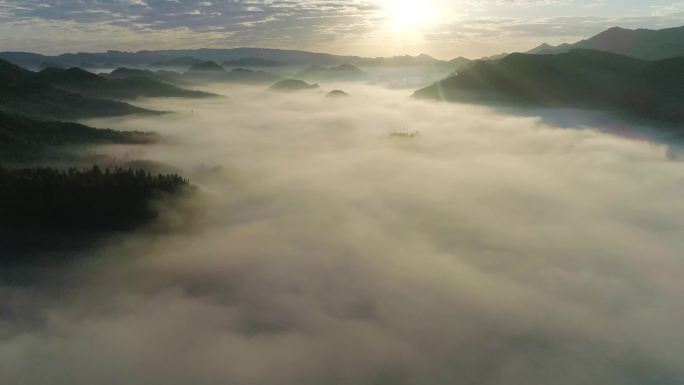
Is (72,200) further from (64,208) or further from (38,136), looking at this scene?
(38,136)

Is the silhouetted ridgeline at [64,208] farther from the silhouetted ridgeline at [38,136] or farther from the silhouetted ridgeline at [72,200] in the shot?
the silhouetted ridgeline at [38,136]

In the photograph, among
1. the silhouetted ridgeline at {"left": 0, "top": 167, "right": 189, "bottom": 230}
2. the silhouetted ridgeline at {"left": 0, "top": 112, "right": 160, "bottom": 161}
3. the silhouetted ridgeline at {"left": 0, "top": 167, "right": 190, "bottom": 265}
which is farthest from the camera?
the silhouetted ridgeline at {"left": 0, "top": 112, "right": 160, "bottom": 161}

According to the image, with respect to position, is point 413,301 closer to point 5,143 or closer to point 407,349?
point 407,349

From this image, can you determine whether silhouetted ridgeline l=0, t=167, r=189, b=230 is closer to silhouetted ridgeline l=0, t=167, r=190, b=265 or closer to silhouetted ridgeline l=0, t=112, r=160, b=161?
silhouetted ridgeline l=0, t=167, r=190, b=265

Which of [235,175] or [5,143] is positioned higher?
[5,143]

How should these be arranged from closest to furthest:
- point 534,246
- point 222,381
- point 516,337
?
point 222,381, point 516,337, point 534,246

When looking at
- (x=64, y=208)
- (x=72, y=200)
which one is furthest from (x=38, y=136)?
(x=64, y=208)

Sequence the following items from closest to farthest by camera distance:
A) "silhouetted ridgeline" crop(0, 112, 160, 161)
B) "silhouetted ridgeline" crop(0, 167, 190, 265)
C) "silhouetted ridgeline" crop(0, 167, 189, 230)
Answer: "silhouetted ridgeline" crop(0, 167, 190, 265)
"silhouetted ridgeline" crop(0, 167, 189, 230)
"silhouetted ridgeline" crop(0, 112, 160, 161)

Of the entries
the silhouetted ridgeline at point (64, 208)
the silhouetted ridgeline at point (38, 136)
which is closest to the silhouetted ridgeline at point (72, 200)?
the silhouetted ridgeline at point (64, 208)

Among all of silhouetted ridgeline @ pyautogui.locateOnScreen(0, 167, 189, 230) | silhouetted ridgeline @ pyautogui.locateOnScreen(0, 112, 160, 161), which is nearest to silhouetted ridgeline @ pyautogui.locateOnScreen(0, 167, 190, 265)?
silhouetted ridgeline @ pyautogui.locateOnScreen(0, 167, 189, 230)

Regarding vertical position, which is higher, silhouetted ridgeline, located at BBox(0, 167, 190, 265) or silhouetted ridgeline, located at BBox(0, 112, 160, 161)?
silhouetted ridgeline, located at BBox(0, 112, 160, 161)

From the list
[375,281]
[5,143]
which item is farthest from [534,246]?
[5,143]
